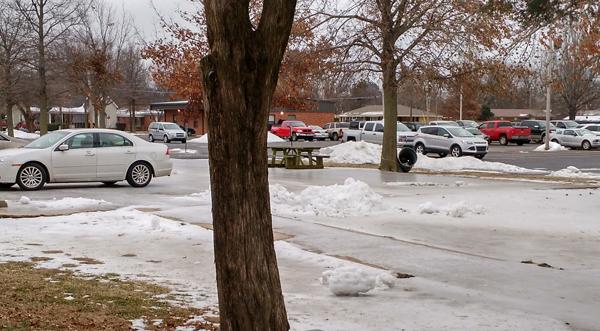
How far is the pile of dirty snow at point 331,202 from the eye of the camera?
44.4 ft

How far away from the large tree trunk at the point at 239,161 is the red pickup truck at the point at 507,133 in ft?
160

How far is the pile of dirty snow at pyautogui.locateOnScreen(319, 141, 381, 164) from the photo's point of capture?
3108 cm

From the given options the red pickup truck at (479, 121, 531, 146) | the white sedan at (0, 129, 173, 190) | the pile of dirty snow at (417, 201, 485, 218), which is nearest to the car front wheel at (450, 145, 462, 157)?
the red pickup truck at (479, 121, 531, 146)

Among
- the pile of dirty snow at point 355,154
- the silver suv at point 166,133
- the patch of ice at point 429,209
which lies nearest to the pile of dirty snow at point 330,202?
the patch of ice at point 429,209

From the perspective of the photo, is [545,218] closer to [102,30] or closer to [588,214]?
[588,214]

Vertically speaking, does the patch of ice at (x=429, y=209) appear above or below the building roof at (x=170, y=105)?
below

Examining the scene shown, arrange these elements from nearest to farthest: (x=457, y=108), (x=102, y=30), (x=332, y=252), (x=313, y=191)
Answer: (x=332, y=252)
(x=313, y=191)
(x=102, y=30)
(x=457, y=108)

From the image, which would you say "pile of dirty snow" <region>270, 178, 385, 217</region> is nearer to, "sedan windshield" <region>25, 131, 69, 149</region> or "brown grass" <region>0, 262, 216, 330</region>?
"sedan windshield" <region>25, 131, 69, 149</region>

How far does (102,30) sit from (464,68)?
33.3 metres

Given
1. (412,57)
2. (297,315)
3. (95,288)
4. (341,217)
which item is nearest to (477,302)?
(297,315)

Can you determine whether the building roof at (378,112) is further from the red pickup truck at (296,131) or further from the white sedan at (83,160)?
the white sedan at (83,160)

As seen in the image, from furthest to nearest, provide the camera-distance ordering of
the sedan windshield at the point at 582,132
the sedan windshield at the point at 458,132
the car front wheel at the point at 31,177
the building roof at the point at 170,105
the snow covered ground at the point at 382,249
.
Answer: the building roof at the point at 170,105
the sedan windshield at the point at 582,132
the sedan windshield at the point at 458,132
the car front wheel at the point at 31,177
the snow covered ground at the point at 382,249

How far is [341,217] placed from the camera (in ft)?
42.9

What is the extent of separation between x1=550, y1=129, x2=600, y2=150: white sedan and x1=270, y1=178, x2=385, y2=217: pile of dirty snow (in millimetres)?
35150
